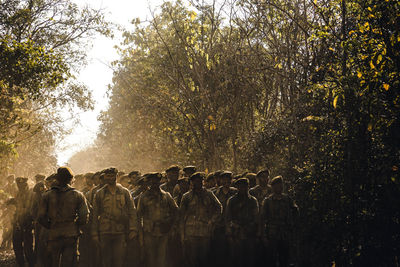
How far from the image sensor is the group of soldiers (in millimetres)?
8297

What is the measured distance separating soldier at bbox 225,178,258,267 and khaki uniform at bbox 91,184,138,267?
1925 millimetres

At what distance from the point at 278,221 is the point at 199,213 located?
167 cm

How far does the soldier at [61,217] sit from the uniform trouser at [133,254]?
1.95m

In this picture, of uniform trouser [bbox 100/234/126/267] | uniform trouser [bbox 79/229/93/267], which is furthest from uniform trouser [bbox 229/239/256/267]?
uniform trouser [bbox 79/229/93/267]

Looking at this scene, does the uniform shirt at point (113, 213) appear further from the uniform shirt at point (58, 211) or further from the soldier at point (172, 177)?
the soldier at point (172, 177)

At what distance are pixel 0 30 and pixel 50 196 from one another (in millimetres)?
9568

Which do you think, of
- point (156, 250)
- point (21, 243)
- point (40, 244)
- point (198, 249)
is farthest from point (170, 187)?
point (21, 243)

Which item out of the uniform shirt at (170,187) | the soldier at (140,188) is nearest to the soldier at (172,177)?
the uniform shirt at (170,187)

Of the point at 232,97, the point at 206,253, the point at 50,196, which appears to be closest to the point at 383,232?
the point at 206,253

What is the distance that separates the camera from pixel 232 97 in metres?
18.7

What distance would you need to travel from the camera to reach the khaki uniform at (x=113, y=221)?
9234 millimetres

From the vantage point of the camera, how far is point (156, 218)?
9.56m

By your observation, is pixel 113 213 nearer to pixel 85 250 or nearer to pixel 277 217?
pixel 85 250

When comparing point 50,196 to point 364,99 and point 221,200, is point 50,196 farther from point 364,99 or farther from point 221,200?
point 364,99
